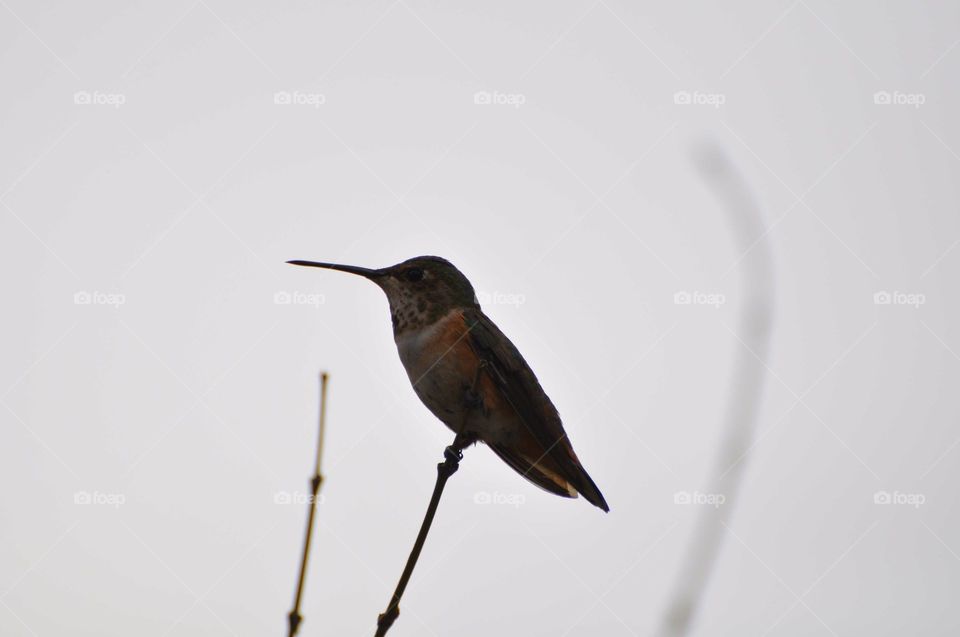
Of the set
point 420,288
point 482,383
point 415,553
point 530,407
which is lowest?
point 415,553

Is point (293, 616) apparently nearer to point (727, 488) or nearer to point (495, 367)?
point (727, 488)

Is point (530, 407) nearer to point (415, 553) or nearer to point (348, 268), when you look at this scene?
point (348, 268)

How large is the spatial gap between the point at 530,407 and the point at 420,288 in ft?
3.62

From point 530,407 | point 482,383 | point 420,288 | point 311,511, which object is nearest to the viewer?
point 311,511

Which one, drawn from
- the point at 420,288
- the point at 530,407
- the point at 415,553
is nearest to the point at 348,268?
the point at 420,288

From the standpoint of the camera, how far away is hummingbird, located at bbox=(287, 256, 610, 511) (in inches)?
214

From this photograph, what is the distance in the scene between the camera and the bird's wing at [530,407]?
5.49 meters

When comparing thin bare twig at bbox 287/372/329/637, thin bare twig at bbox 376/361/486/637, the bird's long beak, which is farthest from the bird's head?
thin bare twig at bbox 287/372/329/637

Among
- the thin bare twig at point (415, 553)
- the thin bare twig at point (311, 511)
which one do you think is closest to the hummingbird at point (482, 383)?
the thin bare twig at point (415, 553)

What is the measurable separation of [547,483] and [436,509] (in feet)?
10.4

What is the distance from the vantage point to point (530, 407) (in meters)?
5.58

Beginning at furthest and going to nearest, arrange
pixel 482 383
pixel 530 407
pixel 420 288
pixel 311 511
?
pixel 420 288 → pixel 530 407 → pixel 482 383 → pixel 311 511

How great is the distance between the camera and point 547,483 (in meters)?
5.78

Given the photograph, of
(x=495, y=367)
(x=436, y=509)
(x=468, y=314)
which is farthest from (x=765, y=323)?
(x=468, y=314)
